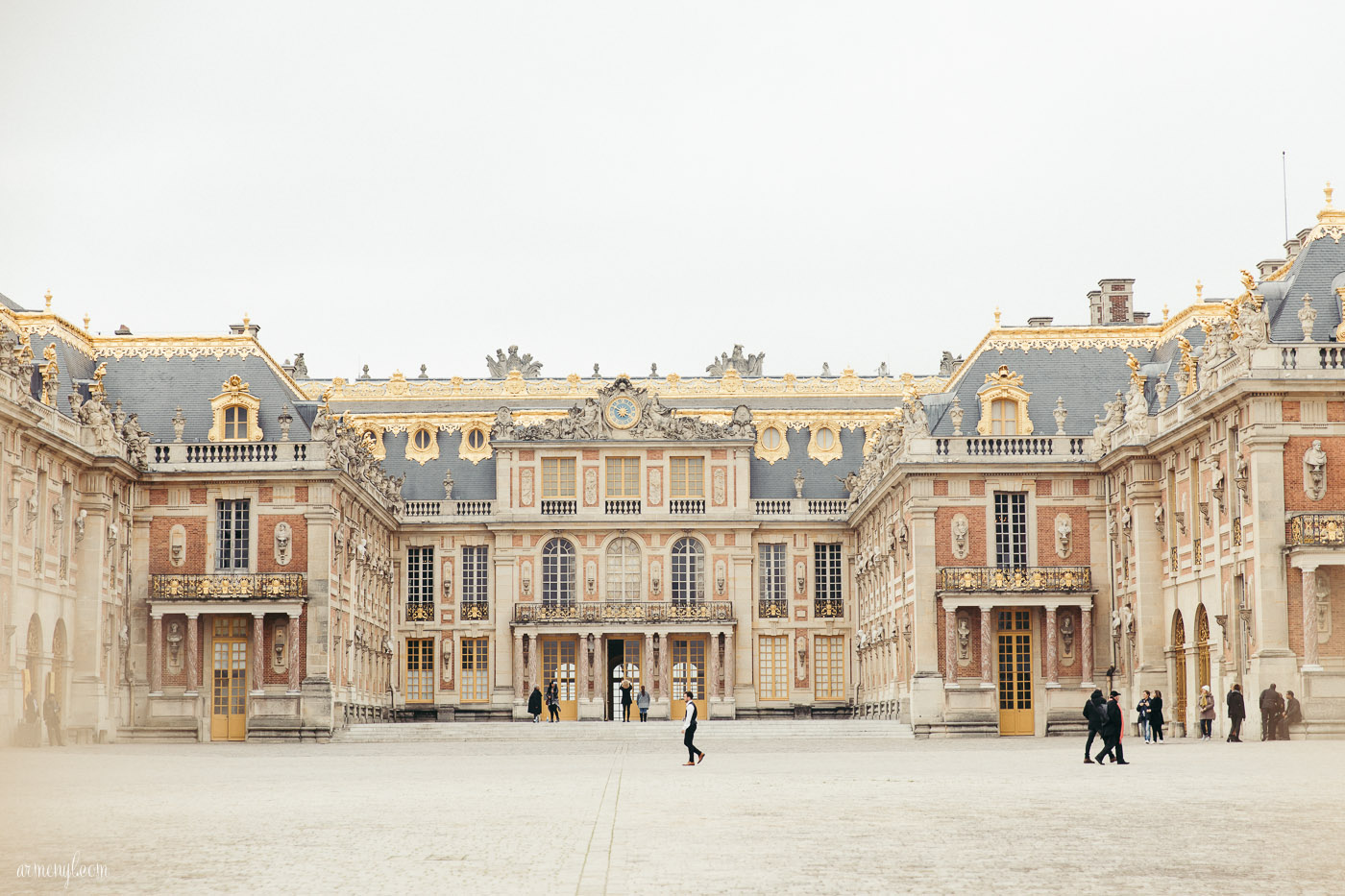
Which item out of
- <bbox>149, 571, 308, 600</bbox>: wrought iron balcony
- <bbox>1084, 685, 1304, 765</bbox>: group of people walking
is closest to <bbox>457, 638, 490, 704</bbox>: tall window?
<bbox>149, 571, 308, 600</bbox>: wrought iron balcony

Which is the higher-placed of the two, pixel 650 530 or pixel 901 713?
pixel 650 530

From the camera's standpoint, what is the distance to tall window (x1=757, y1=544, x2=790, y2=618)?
6350cm

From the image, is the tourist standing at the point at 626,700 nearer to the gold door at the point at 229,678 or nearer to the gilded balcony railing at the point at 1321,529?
the gold door at the point at 229,678

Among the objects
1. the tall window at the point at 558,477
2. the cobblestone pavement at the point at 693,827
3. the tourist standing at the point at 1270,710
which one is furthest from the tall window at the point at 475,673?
the cobblestone pavement at the point at 693,827

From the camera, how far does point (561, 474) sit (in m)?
63.5

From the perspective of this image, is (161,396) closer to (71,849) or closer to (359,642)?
(359,642)

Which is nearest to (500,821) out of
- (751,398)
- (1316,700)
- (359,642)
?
(1316,700)

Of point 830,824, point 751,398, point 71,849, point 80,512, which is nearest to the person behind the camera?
point 71,849

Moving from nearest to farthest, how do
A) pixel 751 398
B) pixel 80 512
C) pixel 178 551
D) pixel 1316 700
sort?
pixel 1316 700, pixel 80 512, pixel 178 551, pixel 751 398

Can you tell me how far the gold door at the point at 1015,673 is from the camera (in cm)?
4731

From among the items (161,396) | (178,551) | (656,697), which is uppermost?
(161,396)

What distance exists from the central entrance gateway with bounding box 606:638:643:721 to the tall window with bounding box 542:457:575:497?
5.52m

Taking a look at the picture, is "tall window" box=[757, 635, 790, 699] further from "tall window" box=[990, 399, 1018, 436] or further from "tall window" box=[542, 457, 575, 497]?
"tall window" box=[990, 399, 1018, 436]

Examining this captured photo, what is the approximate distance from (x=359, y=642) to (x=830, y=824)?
39.1 metres
